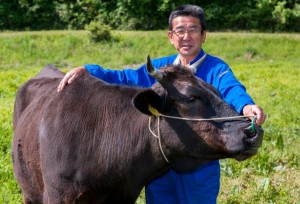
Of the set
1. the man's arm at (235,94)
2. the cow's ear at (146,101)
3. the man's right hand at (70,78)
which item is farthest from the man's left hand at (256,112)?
the man's right hand at (70,78)

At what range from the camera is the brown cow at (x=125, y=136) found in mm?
3900

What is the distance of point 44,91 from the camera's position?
534 centimetres

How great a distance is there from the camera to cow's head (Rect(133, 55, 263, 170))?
379 cm

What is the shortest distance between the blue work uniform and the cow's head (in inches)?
21.1

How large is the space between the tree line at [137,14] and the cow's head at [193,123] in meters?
26.2

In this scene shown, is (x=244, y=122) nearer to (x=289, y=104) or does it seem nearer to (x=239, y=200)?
(x=239, y=200)

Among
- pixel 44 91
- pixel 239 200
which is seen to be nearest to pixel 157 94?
pixel 44 91

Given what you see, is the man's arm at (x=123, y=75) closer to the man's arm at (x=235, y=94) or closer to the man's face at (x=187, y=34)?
the man's face at (x=187, y=34)

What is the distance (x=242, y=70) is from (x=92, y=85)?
1310 centimetres

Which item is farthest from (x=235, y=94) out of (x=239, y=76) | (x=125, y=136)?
(x=239, y=76)

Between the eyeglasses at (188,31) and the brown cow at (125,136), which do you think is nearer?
the brown cow at (125,136)

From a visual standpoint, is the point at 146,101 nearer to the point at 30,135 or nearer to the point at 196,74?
the point at 196,74

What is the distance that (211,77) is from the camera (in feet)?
15.5

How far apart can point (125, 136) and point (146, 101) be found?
43 centimetres
